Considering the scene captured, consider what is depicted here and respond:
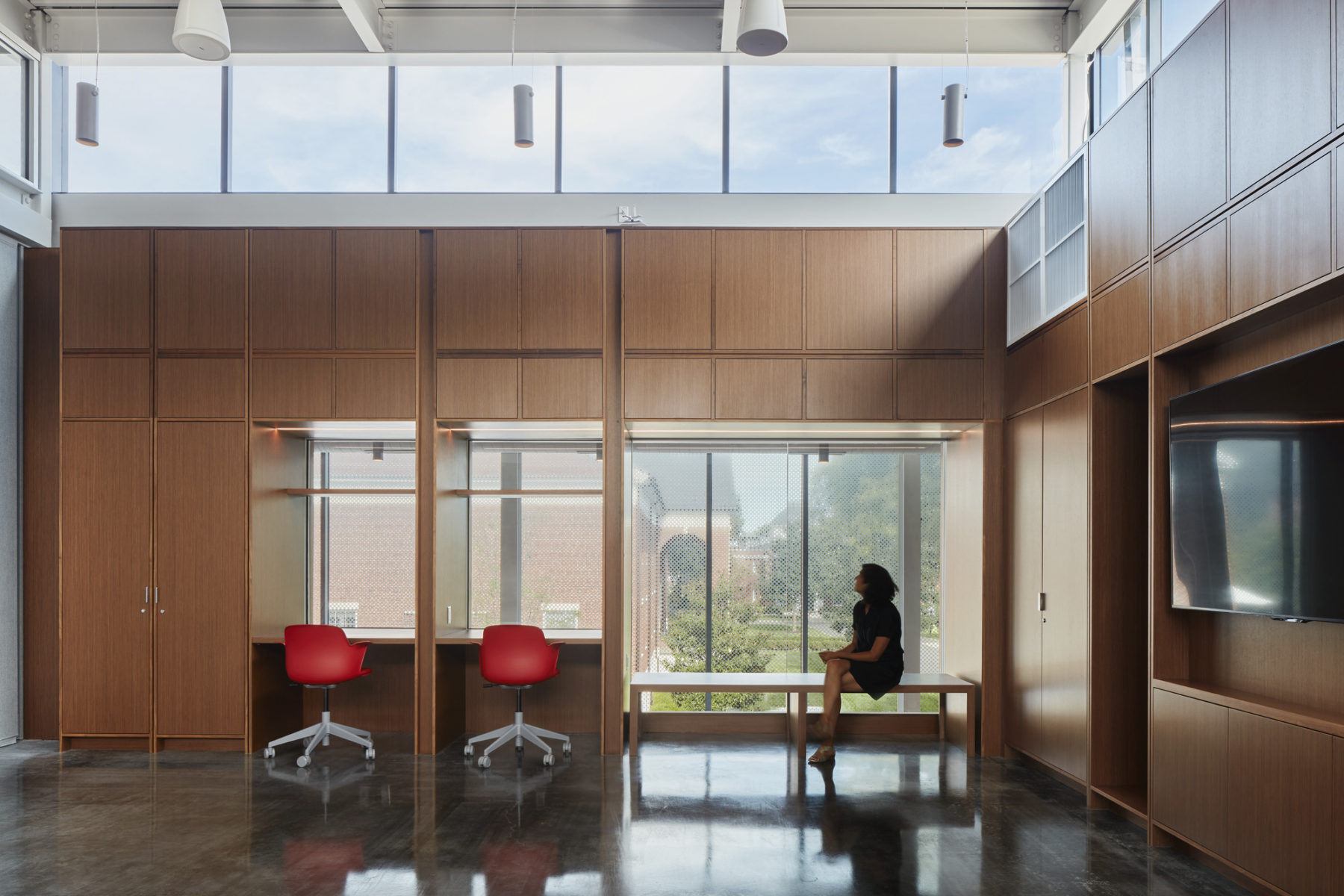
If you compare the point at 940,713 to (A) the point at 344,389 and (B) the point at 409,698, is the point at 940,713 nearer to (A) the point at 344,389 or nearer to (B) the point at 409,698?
(B) the point at 409,698

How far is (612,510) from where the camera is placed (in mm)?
6992

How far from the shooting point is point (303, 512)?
7.77 meters

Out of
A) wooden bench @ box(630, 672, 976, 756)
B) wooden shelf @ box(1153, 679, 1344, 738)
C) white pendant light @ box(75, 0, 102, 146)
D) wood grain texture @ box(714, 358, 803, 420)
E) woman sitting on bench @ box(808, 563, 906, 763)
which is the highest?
white pendant light @ box(75, 0, 102, 146)

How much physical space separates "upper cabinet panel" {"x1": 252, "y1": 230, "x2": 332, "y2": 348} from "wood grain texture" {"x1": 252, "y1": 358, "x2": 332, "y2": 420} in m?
0.14

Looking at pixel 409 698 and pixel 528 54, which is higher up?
pixel 528 54

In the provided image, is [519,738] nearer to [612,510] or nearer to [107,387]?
[612,510]

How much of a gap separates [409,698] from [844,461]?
410 cm

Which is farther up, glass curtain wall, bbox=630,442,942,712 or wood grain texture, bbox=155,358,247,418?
wood grain texture, bbox=155,358,247,418

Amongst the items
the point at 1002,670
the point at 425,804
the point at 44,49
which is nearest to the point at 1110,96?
the point at 1002,670

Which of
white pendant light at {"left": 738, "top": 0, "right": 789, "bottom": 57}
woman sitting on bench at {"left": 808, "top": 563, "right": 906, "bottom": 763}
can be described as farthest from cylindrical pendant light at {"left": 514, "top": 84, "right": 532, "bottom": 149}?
woman sitting on bench at {"left": 808, "top": 563, "right": 906, "bottom": 763}

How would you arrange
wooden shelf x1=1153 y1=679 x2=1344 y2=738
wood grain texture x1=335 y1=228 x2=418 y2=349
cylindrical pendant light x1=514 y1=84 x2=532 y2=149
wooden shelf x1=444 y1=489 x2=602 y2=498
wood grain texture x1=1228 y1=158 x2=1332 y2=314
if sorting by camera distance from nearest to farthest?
wood grain texture x1=1228 y1=158 x2=1332 y2=314
wooden shelf x1=1153 y1=679 x2=1344 y2=738
cylindrical pendant light x1=514 y1=84 x2=532 y2=149
wood grain texture x1=335 y1=228 x2=418 y2=349
wooden shelf x1=444 y1=489 x2=602 y2=498

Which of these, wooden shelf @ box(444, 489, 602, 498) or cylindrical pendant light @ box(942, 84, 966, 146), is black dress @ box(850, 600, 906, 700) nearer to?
wooden shelf @ box(444, 489, 602, 498)

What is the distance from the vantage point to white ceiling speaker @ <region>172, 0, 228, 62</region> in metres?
5.15

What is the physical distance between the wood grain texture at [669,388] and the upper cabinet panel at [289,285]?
8.04 feet
